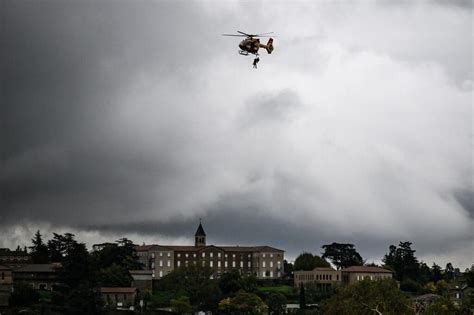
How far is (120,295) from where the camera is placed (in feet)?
506

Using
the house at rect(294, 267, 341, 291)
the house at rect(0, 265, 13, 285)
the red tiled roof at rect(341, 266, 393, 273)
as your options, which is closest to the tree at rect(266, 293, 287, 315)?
the house at rect(294, 267, 341, 291)

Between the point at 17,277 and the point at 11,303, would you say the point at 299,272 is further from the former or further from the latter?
the point at 11,303

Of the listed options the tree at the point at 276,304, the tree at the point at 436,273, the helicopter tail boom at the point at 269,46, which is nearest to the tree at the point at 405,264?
the tree at the point at 436,273

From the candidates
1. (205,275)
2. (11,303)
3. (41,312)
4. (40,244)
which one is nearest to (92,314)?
(41,312)

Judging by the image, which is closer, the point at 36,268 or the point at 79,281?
the point at 79,281

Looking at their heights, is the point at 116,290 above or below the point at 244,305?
above

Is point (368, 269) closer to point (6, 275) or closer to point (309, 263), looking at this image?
point (309, 263)

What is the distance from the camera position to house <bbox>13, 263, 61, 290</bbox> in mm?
156125

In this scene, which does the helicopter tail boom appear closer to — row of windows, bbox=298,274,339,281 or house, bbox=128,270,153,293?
house, bbox=128,270,153,293

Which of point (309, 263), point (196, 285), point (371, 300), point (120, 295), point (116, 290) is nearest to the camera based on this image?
point (371, 300)

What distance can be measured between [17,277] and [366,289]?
264ft

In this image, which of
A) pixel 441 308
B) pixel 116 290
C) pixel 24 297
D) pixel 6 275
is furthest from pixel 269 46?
pixel 6 275

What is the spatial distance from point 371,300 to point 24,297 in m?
60.2

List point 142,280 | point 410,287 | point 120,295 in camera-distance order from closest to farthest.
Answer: point 120,295
point 142,280
point 410,287
